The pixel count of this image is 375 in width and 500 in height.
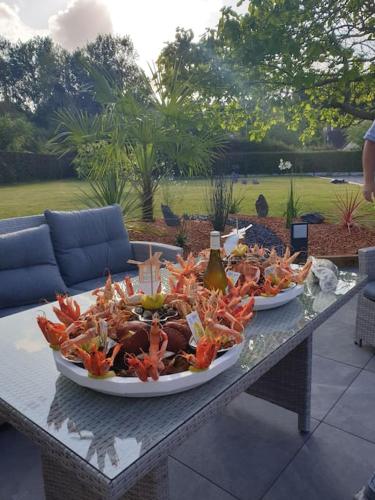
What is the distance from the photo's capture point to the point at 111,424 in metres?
0.77

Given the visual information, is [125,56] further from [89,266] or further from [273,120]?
[89,266]

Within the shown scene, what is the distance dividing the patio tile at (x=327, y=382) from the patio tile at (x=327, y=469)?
0.17 meters

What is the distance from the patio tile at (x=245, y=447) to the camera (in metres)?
1.43

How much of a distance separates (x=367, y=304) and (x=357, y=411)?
763mm

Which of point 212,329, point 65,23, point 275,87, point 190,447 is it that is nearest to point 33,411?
point 212,329

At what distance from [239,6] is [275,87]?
3.78 feet

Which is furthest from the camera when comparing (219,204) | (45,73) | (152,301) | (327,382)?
(45,73)

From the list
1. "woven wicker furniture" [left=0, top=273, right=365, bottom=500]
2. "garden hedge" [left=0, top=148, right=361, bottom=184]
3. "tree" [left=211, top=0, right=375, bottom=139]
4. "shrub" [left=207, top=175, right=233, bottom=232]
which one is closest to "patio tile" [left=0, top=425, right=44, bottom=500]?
"woven wicker furniture" [left=0, top=273, right=365, bottom=500]

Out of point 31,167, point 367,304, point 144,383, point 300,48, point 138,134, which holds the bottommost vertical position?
point 367,304

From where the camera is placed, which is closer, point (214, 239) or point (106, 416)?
point (106, 416)

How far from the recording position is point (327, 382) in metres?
2.05

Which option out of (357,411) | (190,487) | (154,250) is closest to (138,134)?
(154,250)

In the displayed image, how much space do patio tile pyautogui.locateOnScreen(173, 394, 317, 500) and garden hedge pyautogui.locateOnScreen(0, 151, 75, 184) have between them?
1425 centimetres

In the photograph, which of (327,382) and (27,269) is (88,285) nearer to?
(27,269)
